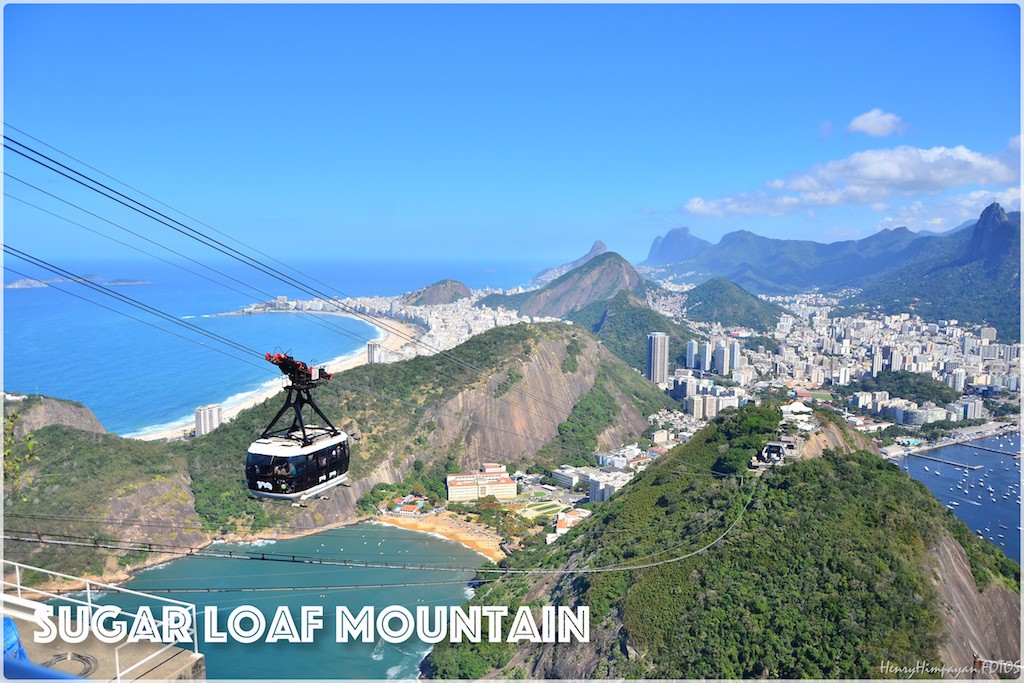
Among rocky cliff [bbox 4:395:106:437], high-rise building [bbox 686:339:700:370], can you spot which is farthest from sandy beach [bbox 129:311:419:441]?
high-rise building [bbox 686:339:700:370]

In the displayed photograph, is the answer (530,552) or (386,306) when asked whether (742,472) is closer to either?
(530,552)

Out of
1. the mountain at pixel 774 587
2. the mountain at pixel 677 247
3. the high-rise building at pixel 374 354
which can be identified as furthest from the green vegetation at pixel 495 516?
the mountain at pixel 677 247

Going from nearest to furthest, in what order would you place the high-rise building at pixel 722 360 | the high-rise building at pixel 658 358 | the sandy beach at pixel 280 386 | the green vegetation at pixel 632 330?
the sandy beach at pixel 280 386
the high-rise building at pixel 658 358
the high-rise building at pixel 722 360
the green vegetation at pixel 632 330

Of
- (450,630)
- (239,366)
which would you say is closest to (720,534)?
(450,630)

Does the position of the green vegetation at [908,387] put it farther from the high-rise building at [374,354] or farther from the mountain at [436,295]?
the mountain at [436,295]

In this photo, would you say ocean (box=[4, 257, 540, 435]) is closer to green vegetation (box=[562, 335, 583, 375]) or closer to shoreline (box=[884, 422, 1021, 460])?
green vegetation (box=[562, 335, 583, 375])
